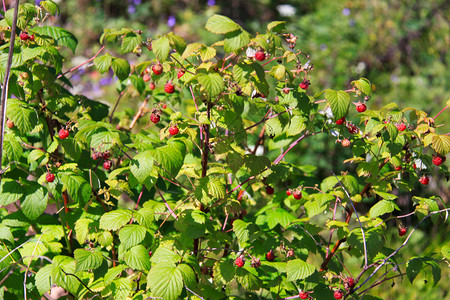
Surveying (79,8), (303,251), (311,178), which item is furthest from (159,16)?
(303,251)

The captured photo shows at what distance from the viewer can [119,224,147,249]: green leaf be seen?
63.6 inches

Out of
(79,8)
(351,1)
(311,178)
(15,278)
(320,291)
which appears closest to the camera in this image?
(15,278)

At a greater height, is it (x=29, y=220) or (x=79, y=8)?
(x=29, y=220)

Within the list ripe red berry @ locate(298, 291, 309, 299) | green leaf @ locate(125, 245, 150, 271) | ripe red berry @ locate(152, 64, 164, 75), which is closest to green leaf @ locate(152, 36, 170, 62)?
ripe red berry @ locate(152, 64, 164, 75)

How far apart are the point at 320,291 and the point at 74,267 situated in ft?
2.97

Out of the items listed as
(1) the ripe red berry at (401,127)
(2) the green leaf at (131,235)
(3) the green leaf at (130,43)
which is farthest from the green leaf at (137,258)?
(1) the ripe red berry at (401,127)

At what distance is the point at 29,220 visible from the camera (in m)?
1.94

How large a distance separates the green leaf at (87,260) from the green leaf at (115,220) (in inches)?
4.9

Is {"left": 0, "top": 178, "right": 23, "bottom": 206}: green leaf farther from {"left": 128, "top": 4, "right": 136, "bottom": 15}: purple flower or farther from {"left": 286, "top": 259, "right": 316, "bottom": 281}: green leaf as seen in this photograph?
{"left": 128, "top": 4, "right": 136, "bottom": 15}: purple flower

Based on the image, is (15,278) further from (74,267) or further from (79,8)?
(79,8)

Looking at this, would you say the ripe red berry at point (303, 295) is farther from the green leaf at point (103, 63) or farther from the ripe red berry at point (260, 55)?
the green leaf at point (103, 63)

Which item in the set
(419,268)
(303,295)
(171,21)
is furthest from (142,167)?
(171,21)

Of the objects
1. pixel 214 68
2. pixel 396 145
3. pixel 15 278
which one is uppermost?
pixel 214 68

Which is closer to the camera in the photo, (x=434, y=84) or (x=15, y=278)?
(x=15, y=278)
